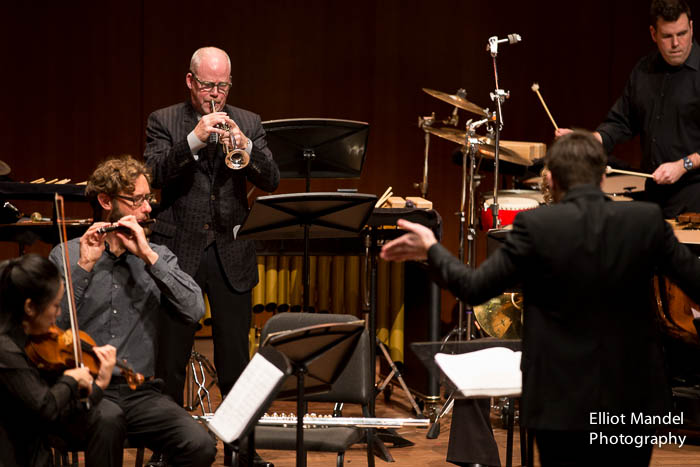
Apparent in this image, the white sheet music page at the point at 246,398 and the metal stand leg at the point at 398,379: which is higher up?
the white sheet music page at the point at 246,398

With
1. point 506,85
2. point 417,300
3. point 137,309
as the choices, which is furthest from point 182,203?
point 506,85

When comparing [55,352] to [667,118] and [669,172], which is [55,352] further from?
[667,118]

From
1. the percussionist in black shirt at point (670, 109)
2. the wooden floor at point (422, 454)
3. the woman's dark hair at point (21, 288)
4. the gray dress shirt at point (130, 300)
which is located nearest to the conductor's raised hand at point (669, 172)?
the percussionist in black shirt at point (670, 109)

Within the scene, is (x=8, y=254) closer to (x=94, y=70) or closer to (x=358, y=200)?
(x=94, y=70)

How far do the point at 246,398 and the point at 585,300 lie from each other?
3.61ft

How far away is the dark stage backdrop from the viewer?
6.76 metres

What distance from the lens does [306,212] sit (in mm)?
3742

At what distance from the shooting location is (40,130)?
22.3 ft

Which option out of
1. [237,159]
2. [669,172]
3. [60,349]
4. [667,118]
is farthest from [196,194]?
[667,118]

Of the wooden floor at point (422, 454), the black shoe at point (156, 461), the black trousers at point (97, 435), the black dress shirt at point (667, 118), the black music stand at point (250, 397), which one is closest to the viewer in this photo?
the black music stand at point (250, 397)

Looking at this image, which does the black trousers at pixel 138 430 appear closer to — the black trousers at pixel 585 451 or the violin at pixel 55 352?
the violin at pixel 55 352

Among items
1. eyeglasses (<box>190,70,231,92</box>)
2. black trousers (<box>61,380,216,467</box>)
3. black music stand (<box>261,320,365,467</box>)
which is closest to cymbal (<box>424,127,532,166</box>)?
eyeglasses (<box>190,70,231,92</box>)

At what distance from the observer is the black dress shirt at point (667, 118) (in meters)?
4.67

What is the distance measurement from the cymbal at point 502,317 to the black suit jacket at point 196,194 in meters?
1.42
